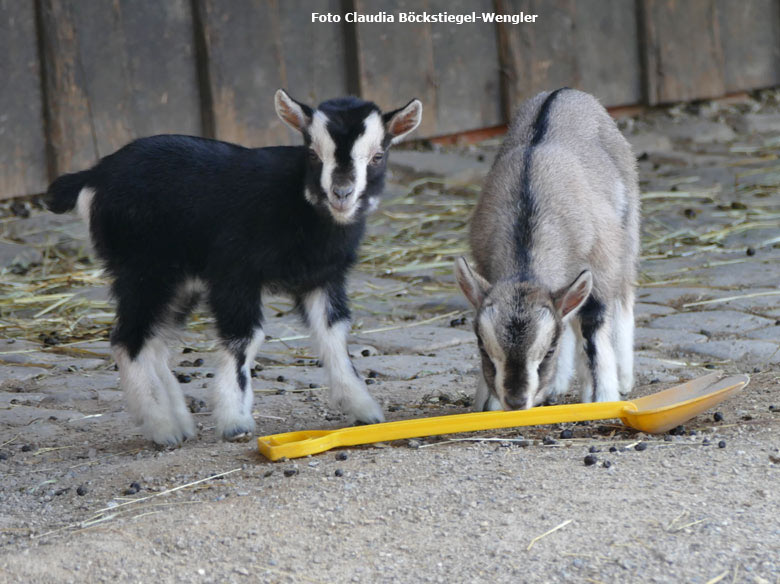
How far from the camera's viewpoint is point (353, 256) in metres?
5.36

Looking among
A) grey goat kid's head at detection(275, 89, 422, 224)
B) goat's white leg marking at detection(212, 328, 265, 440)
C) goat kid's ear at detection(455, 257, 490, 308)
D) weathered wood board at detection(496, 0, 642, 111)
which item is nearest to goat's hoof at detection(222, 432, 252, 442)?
goat's white leg marking at detection(212, 328, 265, 440)

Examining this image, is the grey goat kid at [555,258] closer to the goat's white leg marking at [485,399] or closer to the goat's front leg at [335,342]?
the goat's white leg marking at [485,399]

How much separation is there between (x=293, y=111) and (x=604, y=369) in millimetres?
1760

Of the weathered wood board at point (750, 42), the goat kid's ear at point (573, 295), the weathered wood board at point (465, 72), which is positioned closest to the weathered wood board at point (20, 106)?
the weathered wood board at point (465, 72)

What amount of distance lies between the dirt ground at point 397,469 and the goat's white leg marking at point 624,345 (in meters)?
0.11

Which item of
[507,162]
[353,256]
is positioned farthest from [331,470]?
[507,162]

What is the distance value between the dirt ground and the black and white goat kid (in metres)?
0.25

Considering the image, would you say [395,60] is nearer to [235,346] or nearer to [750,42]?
[750,42]

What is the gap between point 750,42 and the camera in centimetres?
1251

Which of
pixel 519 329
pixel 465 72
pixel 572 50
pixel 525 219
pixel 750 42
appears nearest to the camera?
pixel 519 329

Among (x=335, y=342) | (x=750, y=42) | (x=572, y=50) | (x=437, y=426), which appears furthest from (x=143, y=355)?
(x=750, y=42)

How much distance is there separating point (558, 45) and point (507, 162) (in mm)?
5917

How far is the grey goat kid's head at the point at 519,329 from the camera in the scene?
15.0 ft

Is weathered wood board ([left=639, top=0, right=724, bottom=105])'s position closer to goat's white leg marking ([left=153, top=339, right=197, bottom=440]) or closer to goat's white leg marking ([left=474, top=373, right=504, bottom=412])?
goat's white leg marking ([left=474, top=373, right=504, bottom=412])
